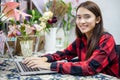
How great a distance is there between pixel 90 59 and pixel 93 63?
38 millimetres

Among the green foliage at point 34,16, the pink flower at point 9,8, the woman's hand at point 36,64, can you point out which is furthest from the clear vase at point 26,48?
the pink flower at point 9,8

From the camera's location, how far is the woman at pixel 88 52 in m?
1.32

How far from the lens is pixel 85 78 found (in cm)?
124

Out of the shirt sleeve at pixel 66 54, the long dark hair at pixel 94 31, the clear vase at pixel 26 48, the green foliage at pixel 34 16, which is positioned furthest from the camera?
the green foliage at pixel 34 16

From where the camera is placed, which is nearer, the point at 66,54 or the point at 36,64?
the point at 36,64

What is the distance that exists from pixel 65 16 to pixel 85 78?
1274 millimetres

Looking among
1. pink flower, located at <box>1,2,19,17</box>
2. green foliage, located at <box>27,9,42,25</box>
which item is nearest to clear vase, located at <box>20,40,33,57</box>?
green foliage, located at <box>27,9,42,25</box>

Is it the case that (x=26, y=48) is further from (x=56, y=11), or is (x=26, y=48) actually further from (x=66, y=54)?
(x=56, y=11)

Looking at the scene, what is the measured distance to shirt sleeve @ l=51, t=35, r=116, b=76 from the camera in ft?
4.25

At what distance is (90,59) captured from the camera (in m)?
1.37

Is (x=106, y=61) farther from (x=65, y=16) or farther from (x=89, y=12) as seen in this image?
(x=65, y=16)

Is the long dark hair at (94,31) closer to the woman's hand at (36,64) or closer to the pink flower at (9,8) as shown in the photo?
the woman's hand at (36,64)

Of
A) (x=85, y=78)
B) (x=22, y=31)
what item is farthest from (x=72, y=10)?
(x=85, y=78)

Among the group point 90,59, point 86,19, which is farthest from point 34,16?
point 90,59
